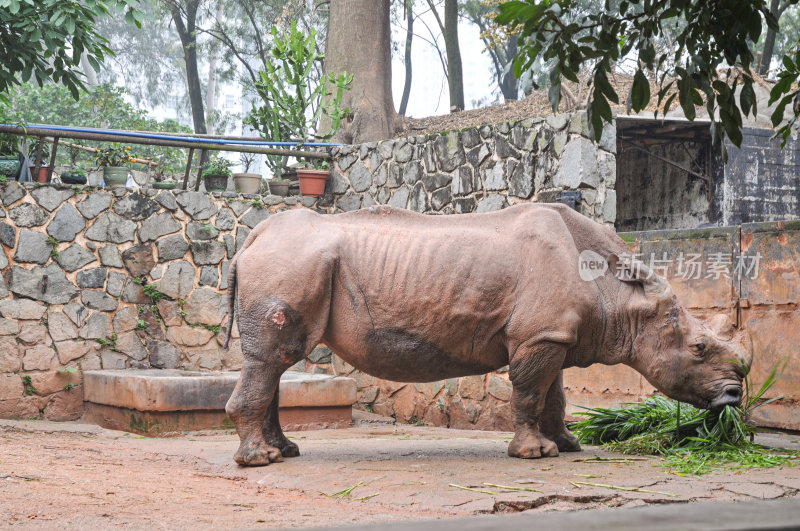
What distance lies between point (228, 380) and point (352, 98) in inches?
303

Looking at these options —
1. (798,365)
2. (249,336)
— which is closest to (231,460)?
(249,336)

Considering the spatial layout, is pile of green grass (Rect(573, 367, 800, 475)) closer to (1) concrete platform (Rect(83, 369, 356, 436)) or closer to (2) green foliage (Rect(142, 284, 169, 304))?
(1) concrete platform (Rect(83, 369, 356, 436))

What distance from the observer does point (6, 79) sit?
22.7 feet

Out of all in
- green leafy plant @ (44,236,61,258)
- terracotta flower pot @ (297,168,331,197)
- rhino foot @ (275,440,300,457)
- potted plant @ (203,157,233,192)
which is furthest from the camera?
terracotta flower pot @ (297,168,331,197)

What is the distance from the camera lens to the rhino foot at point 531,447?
505 centimetres

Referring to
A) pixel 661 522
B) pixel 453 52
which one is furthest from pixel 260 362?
pixel 453 52

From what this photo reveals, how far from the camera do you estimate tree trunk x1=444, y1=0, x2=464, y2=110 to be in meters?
21.9

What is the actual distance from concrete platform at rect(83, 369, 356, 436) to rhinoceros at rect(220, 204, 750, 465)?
239cm

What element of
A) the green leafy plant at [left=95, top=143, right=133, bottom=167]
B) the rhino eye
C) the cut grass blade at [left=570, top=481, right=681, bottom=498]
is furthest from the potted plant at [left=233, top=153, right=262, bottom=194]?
the cut grass blade at [left=570, top=481, right=681, bottom=498]

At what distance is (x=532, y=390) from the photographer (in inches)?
199

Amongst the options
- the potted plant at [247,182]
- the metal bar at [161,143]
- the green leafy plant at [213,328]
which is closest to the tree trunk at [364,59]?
the metal bar at [161,143]

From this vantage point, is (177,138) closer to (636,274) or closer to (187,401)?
(187,401)

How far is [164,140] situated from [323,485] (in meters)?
6.21

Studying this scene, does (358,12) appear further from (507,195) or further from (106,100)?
(106,100)
